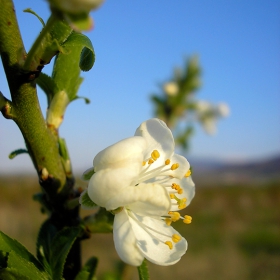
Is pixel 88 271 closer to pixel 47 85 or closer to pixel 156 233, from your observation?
pixel 156 233

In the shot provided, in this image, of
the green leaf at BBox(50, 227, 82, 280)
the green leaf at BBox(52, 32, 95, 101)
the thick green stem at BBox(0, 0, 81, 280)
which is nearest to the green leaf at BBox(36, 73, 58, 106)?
the green leaf at BBox(52, 32, 95, 101)

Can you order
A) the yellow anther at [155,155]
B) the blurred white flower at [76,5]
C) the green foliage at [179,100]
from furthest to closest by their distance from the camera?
the green foliage at [179,100] → the yellow anther at [155,155] → the blurred white flower at [76,5]

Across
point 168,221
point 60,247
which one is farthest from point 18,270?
point 168,221

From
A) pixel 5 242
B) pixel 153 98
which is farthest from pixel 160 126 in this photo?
pixel 153 98

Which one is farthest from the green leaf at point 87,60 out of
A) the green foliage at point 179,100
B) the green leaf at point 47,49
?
the green foliage at point 179,100

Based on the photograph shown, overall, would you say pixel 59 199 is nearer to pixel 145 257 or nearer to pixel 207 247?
pixel 145 257

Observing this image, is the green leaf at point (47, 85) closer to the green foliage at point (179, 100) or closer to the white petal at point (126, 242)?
the white petal at point (126, 242)
